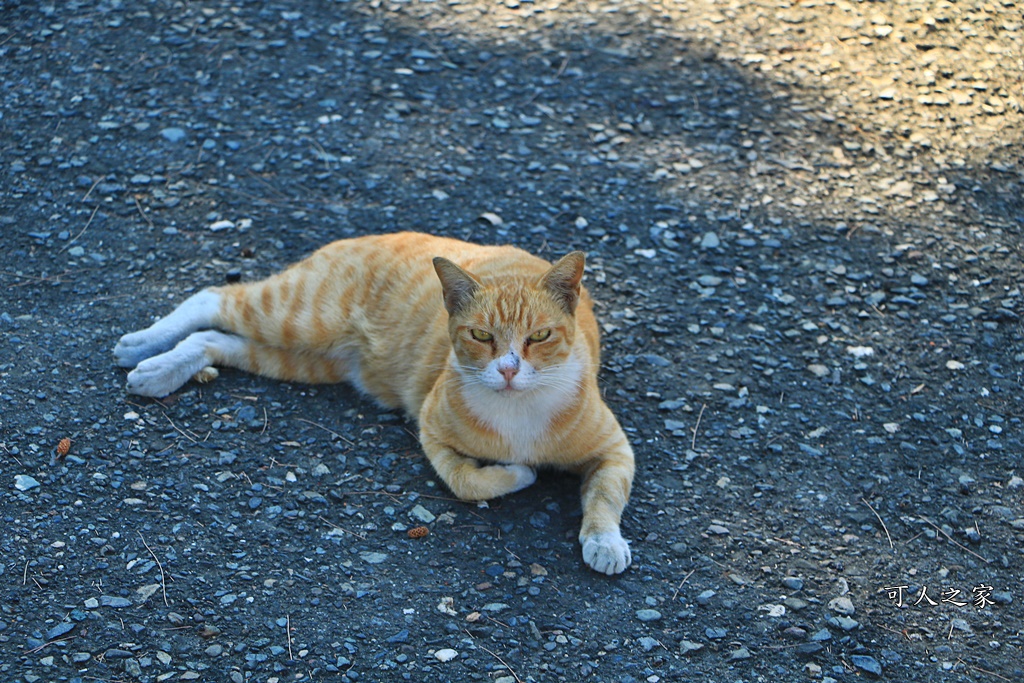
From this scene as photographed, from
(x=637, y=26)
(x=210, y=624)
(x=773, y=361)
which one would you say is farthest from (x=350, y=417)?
(x=637, y=26)

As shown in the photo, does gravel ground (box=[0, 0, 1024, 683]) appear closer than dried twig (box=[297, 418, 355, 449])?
Yes

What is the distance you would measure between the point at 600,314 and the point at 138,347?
7.67 ft

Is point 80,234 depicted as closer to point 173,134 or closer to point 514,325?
point 173,134

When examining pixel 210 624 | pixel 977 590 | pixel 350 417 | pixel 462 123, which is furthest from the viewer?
pixel 462 123

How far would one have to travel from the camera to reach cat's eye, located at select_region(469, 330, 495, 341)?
409 cm

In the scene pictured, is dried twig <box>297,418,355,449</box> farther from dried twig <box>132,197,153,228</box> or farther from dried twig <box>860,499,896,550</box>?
dried twig <box>860,499,896,550</box>

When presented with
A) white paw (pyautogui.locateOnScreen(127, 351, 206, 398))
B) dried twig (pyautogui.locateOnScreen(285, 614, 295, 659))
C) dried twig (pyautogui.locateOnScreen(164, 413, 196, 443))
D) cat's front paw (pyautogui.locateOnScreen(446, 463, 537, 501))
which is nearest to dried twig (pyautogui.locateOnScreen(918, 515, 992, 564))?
cat's front paw (pyautogui.locateOnScreen(446, 463, 537, 501))

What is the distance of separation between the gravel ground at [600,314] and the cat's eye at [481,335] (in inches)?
28.8

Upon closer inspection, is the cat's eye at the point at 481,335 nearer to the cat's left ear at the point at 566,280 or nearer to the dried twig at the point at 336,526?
the cat's left ear at the point at 566,280

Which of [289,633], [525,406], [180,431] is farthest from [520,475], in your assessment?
[180,431]

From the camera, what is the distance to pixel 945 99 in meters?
7.13

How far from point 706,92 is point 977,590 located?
428cm

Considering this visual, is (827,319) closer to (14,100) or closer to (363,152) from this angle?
(363,152)

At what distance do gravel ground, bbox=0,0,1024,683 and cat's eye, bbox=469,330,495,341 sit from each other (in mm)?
732
